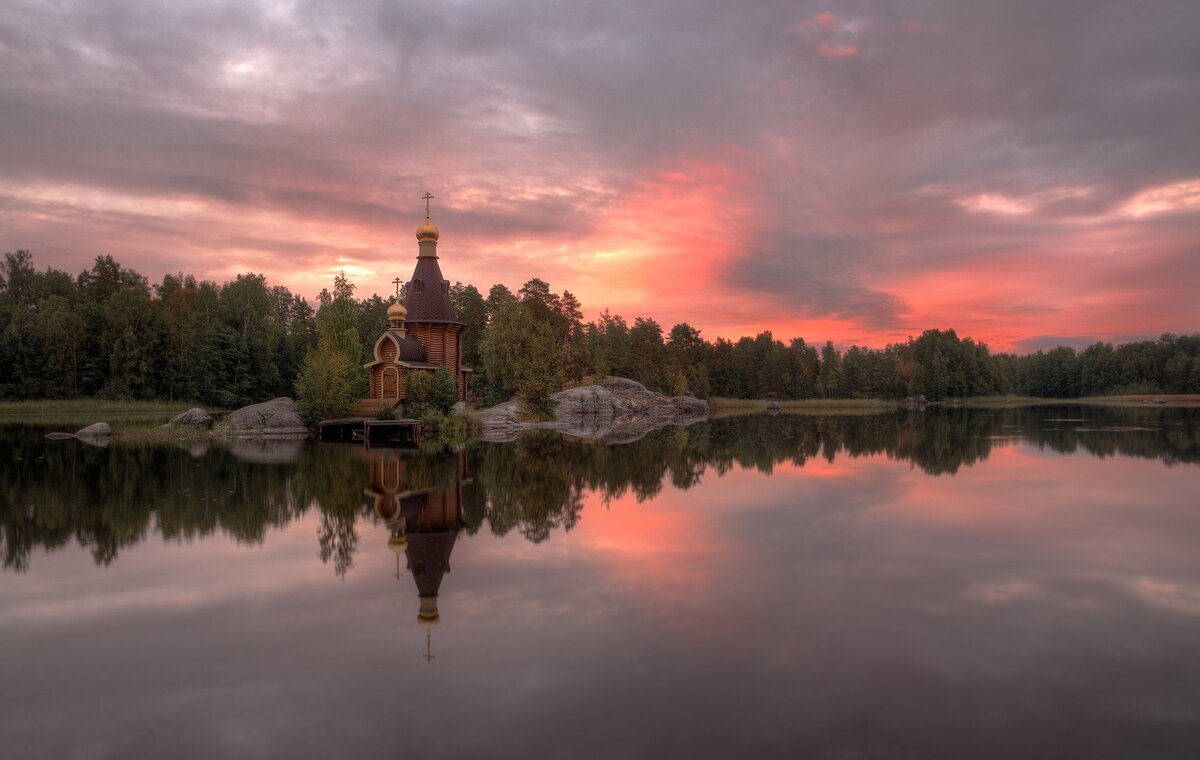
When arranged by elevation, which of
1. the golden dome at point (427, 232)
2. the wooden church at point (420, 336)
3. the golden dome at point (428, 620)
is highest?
the golden dome at point (427, 232)

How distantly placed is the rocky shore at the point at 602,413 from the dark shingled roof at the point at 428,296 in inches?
250

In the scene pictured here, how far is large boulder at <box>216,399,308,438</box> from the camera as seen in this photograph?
116ft

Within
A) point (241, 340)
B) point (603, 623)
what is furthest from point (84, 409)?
point (603, 623)

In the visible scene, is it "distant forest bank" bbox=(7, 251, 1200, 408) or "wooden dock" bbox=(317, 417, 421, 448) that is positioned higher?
"distant forest bank" bbox=(7, 251, 1200, 408)

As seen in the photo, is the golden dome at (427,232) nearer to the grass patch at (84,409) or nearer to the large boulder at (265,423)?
the large boulder at (265,423)

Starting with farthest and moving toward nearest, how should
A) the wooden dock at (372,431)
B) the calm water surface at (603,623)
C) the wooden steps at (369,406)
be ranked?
1. the wooden steps at (369,406)
2. the wooden dock at (372,431)
3. the calm water surface at (603,623)

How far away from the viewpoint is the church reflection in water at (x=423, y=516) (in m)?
8.79

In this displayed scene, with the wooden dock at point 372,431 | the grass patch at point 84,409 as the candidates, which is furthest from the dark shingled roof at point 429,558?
the grass patch at point 84,409

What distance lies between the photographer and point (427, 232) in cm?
4309

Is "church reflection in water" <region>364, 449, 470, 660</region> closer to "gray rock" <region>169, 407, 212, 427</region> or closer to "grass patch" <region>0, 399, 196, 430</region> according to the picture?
"gray rock" <region>169, 407, 212, 427</region>

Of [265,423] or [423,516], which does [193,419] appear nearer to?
[265,423]

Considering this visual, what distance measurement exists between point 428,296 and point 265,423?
11.6m

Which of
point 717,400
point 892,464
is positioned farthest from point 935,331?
point 892,464

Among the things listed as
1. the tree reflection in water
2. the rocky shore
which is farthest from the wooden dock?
the rocky shore
